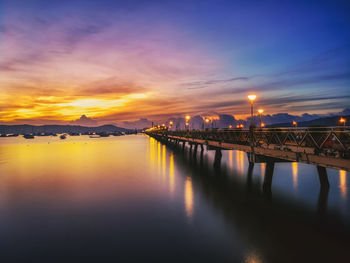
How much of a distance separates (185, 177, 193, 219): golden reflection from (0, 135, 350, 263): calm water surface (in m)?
0.08

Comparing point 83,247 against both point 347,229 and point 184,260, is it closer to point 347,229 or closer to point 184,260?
point 184,260

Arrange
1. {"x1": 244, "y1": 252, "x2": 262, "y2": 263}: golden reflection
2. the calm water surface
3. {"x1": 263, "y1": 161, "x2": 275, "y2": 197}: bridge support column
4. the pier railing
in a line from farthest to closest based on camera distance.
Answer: {"x1": 263, "y1": 161, "x2": 275, "y2": 197}: bridge support column < the pier railing < the calm water surface < {"x1": 244, "y1": 252, "x2": 262, "y2": 263}: golden reflection

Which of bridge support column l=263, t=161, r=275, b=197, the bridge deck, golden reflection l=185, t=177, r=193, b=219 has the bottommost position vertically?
golden reflection l=185, t=177, r=193, b=219

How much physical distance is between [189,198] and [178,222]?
6.33 metres

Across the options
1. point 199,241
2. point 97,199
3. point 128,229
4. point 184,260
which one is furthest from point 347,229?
point 97,199

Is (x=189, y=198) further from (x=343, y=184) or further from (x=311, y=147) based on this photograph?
(x=343, y=184)

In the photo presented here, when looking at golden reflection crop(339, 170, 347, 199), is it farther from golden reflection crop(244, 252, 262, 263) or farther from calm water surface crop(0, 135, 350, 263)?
golden reflection crop(244, 252, 262, 263)

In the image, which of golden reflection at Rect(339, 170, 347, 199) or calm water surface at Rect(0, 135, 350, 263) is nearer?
calm water surface at Rect(0, 135, 350, 263)

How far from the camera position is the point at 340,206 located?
18766 mm

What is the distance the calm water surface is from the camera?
1223cm

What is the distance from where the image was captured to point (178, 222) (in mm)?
16688

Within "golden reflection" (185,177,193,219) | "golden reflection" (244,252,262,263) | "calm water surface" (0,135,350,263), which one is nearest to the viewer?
"golden reflection" (244,252,262,263)

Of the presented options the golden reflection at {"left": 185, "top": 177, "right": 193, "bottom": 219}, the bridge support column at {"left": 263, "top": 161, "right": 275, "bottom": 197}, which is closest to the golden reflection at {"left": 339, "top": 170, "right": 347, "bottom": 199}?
the bridge support column at {"left": 263, "top": 161, "right": 275, "bottom": 197}

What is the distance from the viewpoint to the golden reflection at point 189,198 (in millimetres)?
18763
